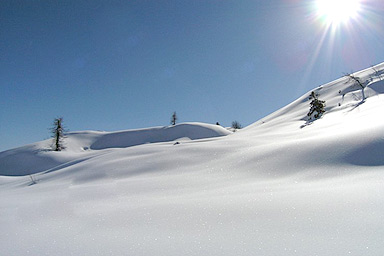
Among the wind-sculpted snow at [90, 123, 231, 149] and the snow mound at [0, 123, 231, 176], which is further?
the wind-sculpted snow at [90, 123, 231, 149]

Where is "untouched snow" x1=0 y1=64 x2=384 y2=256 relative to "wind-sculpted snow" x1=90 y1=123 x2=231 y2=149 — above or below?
below

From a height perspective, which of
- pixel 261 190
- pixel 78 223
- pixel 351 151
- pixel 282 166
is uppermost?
pixel 351 151

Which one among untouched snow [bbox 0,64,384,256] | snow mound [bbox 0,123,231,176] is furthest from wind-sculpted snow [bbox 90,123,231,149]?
untouched snow [bbox 0,64,384,256]

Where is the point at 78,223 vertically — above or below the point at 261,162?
below

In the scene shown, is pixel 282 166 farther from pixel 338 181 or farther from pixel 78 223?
pixel 78 223

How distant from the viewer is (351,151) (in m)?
2.89

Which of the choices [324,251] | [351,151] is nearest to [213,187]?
[324,251]

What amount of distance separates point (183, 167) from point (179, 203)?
6.09 feet

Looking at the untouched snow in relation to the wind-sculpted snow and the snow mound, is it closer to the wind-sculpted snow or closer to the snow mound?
the snow mound

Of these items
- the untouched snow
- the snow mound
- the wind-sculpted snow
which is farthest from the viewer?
the wind-sculpted snow

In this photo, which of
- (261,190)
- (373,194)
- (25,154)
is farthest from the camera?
(25,154)

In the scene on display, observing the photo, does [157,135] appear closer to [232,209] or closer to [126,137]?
[126,137]

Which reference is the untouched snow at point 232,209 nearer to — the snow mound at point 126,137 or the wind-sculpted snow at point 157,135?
the snow mound at point 126,137

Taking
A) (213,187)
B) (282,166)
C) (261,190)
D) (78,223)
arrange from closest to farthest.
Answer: (78,223), (261,190), (213,187), (282,166)
